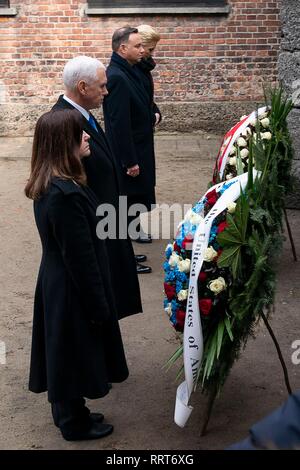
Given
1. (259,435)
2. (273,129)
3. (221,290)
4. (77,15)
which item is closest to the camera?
(259,435)

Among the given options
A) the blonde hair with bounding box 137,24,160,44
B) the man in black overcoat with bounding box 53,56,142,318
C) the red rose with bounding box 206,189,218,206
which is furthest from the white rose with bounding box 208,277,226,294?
the blonde hair with bounding box 137,24,160,44

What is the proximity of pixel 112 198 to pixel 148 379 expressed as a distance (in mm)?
1131

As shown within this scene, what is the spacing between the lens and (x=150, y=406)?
4969 mm

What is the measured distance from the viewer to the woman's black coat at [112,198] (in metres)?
4.91

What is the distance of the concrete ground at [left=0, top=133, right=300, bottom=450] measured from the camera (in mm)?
4621

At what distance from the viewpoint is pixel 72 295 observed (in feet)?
14.0

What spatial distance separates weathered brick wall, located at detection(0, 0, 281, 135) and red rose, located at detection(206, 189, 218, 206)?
7.99 meters

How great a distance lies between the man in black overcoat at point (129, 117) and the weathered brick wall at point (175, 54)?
17.7 ft

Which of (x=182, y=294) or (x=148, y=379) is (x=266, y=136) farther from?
(x=182, y=294)

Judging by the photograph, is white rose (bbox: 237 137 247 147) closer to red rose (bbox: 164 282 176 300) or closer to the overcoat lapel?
the overcoat lapel

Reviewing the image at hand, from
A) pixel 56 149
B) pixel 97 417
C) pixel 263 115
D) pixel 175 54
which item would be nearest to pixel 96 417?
pixel 97 417

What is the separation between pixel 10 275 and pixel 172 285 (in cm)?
308

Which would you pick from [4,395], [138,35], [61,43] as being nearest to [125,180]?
[138,35]

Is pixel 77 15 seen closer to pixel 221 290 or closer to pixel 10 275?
pixel 10 275
